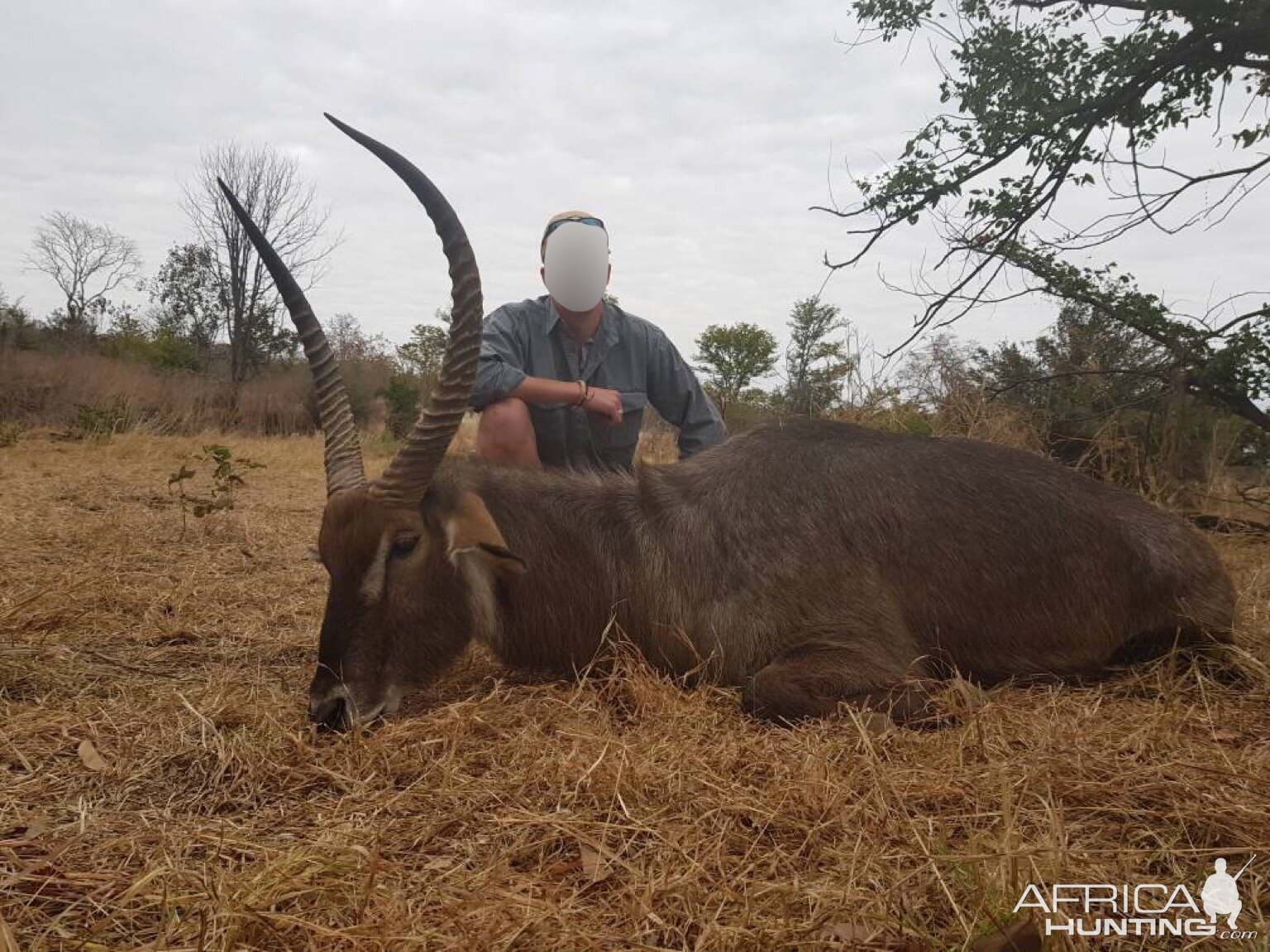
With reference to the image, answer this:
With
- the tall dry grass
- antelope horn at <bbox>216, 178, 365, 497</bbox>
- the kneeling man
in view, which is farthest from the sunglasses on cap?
the tall dry grass

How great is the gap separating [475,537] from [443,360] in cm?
64

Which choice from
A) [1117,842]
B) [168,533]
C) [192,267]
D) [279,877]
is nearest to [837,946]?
[1117,842]

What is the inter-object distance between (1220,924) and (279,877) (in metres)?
1.68

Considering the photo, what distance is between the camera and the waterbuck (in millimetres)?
2863

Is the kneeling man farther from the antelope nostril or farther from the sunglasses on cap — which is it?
the antelope nostril

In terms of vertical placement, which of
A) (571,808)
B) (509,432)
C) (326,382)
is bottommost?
(571,808)

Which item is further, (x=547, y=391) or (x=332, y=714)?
(x=547, y=391)

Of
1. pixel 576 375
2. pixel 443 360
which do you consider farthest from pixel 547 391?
pixel 443 360

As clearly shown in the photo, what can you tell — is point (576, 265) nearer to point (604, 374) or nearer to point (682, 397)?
point (604, 374)

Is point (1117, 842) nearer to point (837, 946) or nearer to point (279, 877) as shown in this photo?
point (837, 946)

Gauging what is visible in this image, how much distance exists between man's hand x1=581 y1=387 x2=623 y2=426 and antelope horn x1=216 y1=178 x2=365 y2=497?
4.91ft

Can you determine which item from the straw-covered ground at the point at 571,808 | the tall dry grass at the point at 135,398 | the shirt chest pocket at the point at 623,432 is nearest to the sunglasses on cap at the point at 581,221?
the shirt chest pocket at the point at 623,432

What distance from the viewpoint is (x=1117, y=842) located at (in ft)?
5.88

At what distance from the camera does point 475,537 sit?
2973 millimetres
